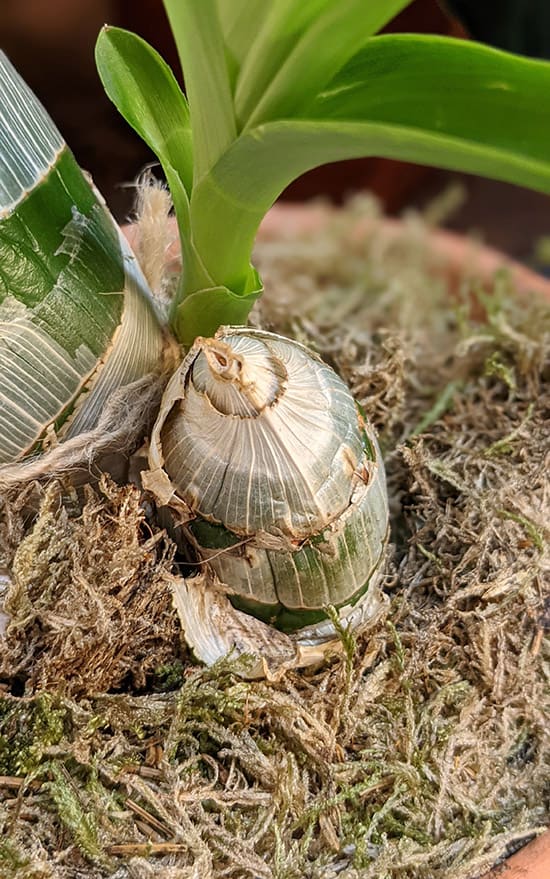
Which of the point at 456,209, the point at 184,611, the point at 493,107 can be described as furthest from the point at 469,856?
the point at 456,209

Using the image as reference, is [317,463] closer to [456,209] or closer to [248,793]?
[248,793]

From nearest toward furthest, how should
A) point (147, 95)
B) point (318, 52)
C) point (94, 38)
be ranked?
point (318, 52), point (147, 95), point (94, 38)

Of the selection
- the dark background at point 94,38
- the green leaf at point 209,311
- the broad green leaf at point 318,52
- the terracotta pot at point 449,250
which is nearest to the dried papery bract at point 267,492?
the green leaf at point 209,311

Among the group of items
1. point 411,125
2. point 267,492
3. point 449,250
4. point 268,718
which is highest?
point 411,125

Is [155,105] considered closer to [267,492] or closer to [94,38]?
[267,492]

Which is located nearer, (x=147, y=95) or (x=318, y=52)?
(x=318, y=52)

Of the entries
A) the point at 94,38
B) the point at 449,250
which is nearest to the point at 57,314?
the point at 449,250

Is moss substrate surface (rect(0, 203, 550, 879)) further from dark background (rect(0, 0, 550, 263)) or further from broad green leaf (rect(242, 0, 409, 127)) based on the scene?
dark background (rect(0, 0, 550, 263))
